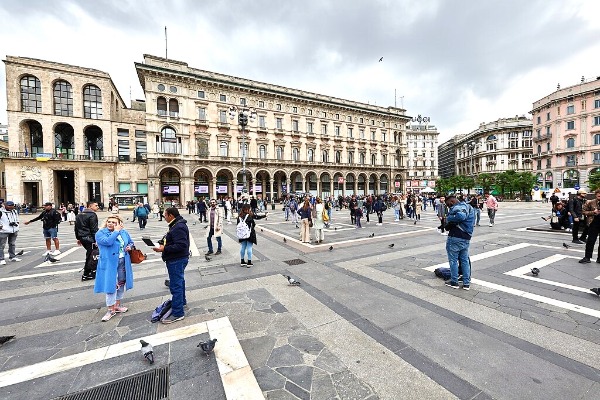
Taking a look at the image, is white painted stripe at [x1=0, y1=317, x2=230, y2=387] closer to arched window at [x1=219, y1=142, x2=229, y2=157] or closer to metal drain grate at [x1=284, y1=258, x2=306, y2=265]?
metal drain grate at [x1=284, y1=258, x2=306, y2=265]

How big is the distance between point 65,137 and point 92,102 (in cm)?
718

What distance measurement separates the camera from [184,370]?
2.69 m

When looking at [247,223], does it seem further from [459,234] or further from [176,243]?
[459,234]

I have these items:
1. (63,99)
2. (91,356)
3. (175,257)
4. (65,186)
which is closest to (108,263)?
(175,257)

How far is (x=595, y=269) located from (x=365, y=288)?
5.47 m

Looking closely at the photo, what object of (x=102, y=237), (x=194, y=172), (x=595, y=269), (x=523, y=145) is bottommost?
(x=595, y=269)

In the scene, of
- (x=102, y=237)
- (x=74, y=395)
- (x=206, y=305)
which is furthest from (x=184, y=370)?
(x=102, y=237)

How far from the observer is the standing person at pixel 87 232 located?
18.6ft

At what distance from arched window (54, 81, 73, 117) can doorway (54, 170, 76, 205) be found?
8.67m

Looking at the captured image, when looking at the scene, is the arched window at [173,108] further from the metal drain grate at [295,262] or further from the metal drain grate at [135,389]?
the metal drain grate at [135,389]

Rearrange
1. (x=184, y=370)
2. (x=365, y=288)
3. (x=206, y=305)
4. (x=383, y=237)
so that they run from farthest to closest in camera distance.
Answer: (x=383, y=237)
(x=365, y=288)
(x=206, y=305)
(x=184, y=370)

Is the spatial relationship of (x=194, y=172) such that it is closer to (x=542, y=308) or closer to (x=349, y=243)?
(x=349, y=243)

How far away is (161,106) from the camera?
34688 millimetres

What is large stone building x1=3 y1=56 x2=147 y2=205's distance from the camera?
3352 cm
